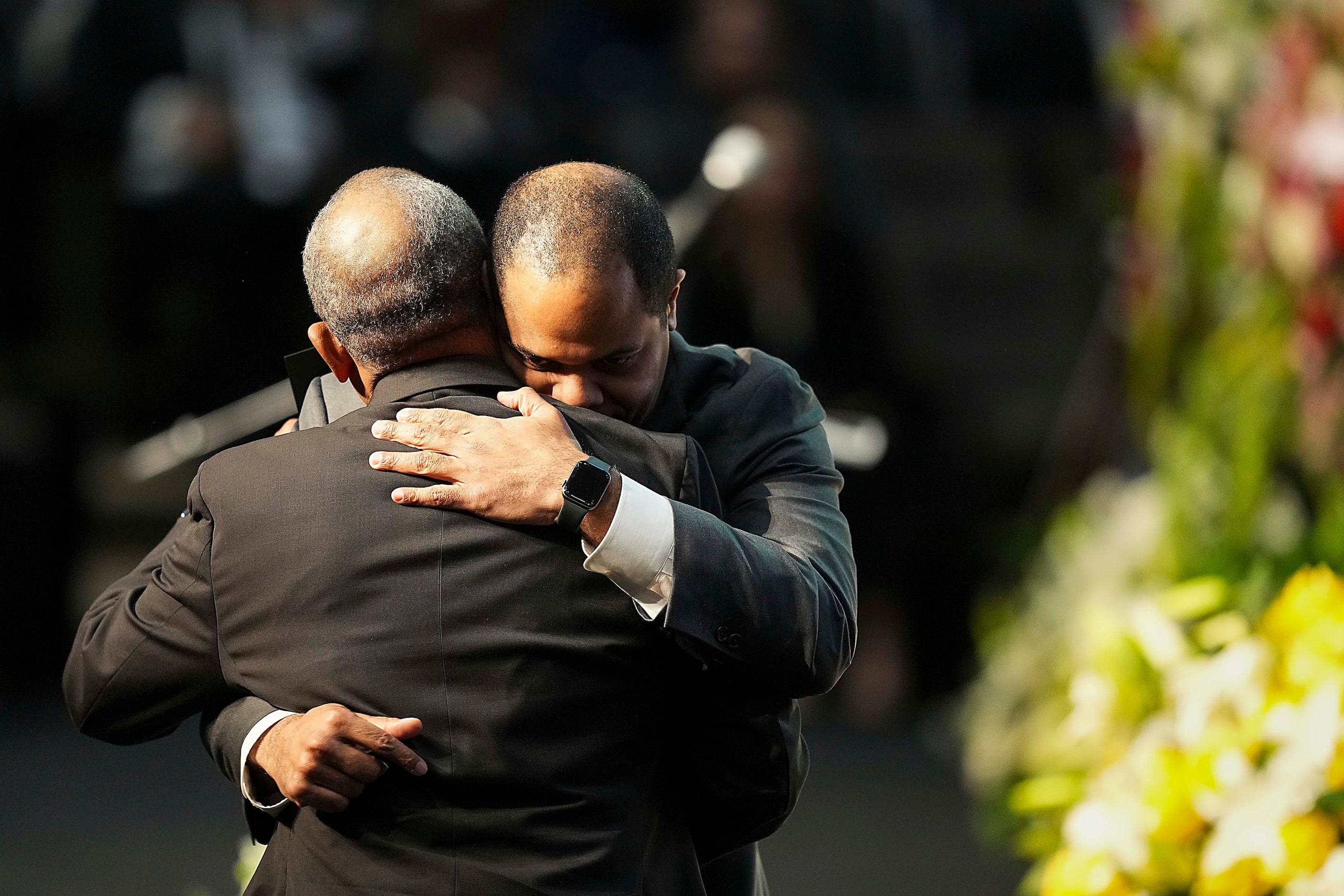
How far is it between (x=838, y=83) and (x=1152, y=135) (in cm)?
169

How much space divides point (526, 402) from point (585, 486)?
13cm

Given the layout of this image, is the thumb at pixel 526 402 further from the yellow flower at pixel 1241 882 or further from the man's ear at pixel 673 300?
the yellow flower at pixel 1241 882

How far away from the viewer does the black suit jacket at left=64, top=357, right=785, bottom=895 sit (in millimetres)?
1528

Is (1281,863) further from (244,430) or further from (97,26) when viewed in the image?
(97,26)

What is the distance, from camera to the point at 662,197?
4867mm

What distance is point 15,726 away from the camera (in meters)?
4.95

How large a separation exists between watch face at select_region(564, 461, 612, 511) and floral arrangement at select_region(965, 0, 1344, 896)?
1.22 meters

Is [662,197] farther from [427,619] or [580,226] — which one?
[427,619]

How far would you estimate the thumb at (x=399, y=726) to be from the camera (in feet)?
4.94

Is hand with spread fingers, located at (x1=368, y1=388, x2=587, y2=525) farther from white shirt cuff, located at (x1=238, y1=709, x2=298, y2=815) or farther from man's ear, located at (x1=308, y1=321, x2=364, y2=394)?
white shirt cuff, located at (x1=238, y1=709, x2=298, y2=815)

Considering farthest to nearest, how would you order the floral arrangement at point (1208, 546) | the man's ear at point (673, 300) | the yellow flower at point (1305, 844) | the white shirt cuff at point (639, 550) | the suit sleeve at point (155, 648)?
the floral arrangement at point (1208, 546)
the yellow flower at point (1305, 844)
the man's ear at point (673, 300)
the suit sleeve at point (155, 648)
the white shirt cuff at point (639, 550)

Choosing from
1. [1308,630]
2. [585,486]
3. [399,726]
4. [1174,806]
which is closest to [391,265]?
[585,486]

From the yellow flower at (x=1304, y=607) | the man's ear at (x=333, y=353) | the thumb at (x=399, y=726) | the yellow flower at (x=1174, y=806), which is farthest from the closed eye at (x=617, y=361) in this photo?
the yellow flower at (x=1304, y=607)

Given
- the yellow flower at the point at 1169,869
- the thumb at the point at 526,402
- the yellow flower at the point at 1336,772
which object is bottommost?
the yellow flower at the point at 1169,869
